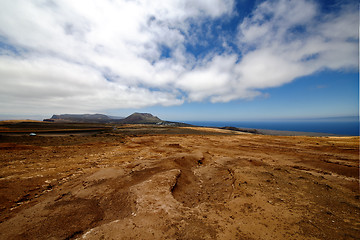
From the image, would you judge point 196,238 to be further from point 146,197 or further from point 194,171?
point 194,171

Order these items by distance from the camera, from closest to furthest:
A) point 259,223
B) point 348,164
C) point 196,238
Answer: point 196,238, point 259,223, point 348,164

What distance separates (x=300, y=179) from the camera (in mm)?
8719

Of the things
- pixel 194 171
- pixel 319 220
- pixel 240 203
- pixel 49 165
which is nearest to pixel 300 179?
pixel 319 220

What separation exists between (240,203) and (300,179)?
554 centimetres

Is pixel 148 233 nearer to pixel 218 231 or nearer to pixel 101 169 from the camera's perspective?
pixel 218 231

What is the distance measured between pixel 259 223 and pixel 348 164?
13060 mm

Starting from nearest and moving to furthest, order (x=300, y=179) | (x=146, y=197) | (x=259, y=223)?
(x=259, y=223) < (x=146, y=197) < (x=300, y=179)

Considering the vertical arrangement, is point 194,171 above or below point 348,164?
below

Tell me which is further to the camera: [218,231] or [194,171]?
[194,171]

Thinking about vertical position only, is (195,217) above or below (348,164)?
below

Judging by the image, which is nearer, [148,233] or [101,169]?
[148,233]

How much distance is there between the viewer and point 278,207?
19.3 feet

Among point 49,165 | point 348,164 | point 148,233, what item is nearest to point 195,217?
point 148,233

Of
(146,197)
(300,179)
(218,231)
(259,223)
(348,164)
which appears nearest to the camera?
(218,231)
